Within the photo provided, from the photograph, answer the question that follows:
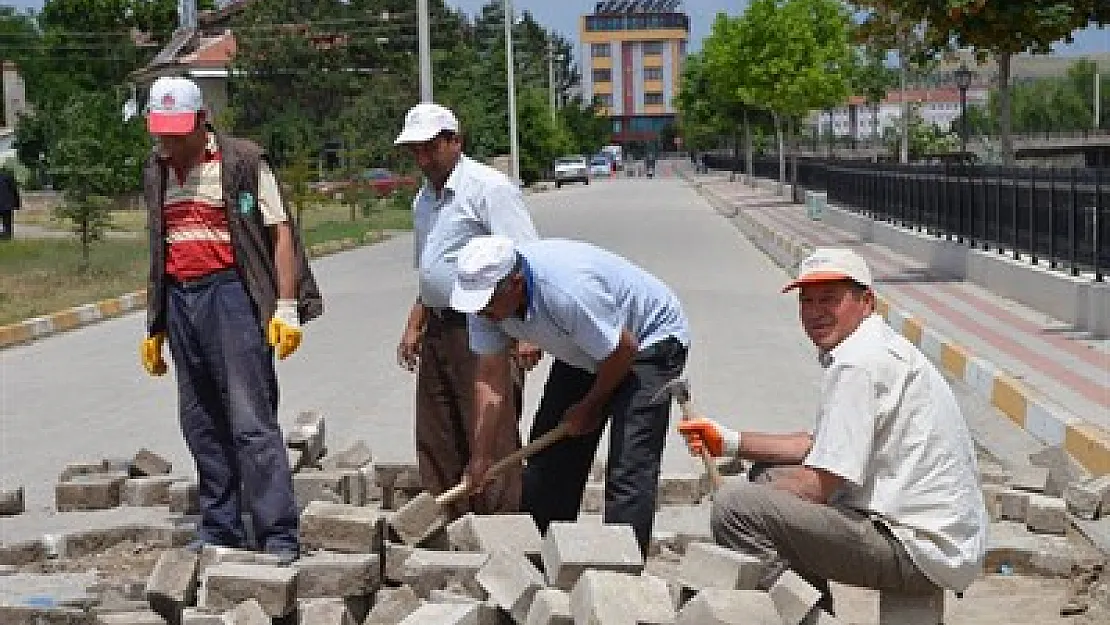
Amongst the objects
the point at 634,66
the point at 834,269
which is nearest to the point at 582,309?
the point at 834,269

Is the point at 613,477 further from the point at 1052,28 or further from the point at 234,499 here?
the point at 1052,28

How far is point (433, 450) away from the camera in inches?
267

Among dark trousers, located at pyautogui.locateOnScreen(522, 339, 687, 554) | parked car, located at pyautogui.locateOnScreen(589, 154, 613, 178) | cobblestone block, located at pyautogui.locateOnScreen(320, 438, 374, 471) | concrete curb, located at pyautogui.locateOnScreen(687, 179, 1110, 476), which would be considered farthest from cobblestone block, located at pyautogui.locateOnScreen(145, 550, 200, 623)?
parked car, located at pyautogui.locateOnScreen(589, 154, 613, 178)

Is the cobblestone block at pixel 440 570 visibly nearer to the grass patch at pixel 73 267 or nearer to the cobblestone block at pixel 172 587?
the cobblestone block at pixel 172 587

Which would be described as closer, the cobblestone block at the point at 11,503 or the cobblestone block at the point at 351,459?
the cobblestone block at the point at 351,459

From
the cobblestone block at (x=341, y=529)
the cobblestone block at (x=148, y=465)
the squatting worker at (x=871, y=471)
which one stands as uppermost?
the squatting worker at (x=871, y=471)

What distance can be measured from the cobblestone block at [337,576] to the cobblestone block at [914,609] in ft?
5.19

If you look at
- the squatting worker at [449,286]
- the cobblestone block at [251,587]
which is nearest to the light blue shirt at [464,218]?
the squatting worker at [449,286]

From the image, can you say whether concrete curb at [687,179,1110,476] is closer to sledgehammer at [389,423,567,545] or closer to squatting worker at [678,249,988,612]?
sledgehammer at [389,423,567,545]

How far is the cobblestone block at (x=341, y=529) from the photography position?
5.80 m

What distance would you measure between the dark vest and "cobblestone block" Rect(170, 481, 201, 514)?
1469 mm

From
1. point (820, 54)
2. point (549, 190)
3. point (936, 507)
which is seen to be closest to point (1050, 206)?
point (936, 507)

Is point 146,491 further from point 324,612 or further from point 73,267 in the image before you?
point 73,267

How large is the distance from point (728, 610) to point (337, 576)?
1539 millimetres
